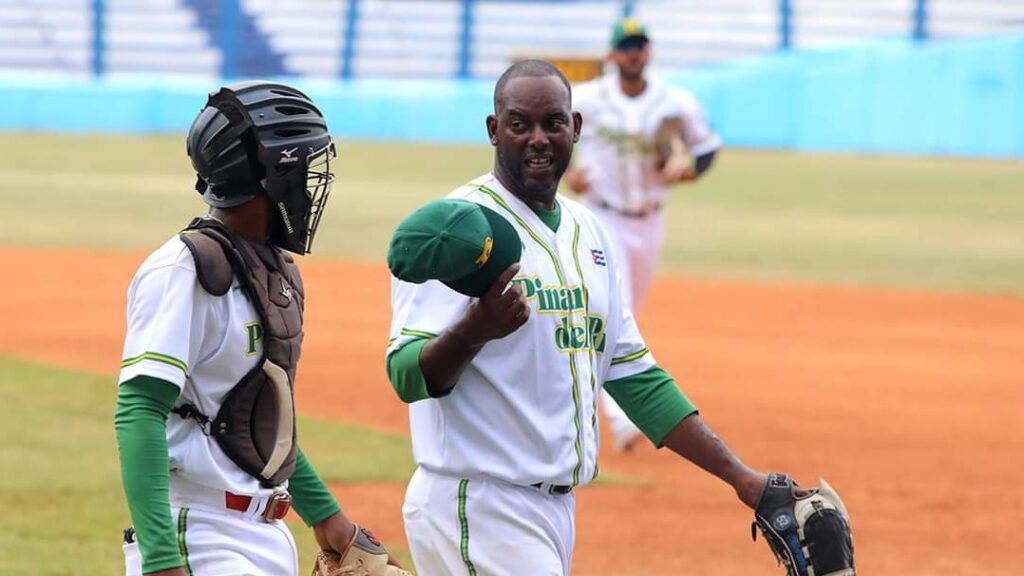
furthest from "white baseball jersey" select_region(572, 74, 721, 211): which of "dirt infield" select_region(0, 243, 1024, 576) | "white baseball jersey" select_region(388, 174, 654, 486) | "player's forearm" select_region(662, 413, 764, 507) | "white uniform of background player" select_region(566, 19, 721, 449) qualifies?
"white baseball jersey" select_region(388, 174, 654, 486)

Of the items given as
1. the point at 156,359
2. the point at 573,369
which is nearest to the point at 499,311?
the point at 573,369

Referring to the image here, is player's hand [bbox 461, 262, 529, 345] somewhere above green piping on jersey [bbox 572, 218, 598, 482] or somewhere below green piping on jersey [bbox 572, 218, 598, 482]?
above

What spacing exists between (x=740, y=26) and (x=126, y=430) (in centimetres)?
4261

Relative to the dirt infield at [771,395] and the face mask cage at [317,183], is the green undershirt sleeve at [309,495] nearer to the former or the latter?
the face mask cage at [317,183]

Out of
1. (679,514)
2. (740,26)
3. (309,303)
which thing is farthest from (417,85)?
(679,514)

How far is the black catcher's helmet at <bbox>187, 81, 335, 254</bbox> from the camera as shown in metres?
3.96

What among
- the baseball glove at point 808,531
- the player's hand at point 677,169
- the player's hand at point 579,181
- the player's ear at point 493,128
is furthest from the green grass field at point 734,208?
the player's ear at point 493,128

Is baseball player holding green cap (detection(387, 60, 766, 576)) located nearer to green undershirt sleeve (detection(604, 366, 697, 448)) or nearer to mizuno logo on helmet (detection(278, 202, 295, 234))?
green undershirt sleeve (detection(604, 366, 697, 448))

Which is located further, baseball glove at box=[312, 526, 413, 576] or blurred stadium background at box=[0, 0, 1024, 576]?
blurred stadium background at box=[0, 0, 1024, 576]

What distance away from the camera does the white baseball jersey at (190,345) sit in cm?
372

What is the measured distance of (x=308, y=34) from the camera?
150 ft

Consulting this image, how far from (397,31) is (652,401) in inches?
1656

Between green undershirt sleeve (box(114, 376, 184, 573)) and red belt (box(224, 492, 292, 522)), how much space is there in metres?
0.30

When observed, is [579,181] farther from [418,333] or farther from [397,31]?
[397,31]
